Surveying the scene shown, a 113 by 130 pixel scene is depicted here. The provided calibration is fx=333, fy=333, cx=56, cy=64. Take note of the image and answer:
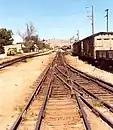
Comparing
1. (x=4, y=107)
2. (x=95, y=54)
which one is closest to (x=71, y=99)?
(x=4, y=107)

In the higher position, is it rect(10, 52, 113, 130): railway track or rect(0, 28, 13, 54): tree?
rect(0, 28, 13, 54): tree

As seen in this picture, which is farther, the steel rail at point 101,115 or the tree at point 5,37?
the tree at point 5,37

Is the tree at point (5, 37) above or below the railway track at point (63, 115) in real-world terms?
above

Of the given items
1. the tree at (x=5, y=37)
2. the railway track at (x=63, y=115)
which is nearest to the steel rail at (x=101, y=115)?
the railway track at (x=63, y=115)

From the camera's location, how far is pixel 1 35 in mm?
110250

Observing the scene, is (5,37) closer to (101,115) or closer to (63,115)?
(63,115)

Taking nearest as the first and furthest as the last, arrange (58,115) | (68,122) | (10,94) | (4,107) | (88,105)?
(68,122), (58,115), (88,105), (4,107), (10,94)

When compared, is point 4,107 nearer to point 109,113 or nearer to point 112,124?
point 109,113

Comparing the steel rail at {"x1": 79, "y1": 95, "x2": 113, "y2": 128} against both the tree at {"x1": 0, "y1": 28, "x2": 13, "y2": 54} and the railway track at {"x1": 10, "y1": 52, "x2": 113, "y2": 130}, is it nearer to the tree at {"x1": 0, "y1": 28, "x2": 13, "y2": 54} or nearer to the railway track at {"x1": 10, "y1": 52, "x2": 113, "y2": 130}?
the railway track at {"x1": 10, "y1": 52, "x2": 113, "y2": 130}

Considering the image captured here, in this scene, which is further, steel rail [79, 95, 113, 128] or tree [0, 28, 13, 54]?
tree [0, 28, 13, 54]

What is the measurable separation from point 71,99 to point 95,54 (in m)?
18.7

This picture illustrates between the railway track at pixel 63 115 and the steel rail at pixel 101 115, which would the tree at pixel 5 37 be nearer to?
the railway track at pixel 63 115

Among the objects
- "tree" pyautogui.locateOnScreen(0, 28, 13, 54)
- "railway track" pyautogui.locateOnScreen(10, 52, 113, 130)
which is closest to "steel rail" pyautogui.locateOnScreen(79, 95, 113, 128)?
"railway track" pyautogui.locateOnScreen(10, 52, 113, 130)

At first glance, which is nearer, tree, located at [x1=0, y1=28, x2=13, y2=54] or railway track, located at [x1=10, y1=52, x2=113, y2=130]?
railway track, located at [x1=10, y1=52, x2=113, y2=130]
